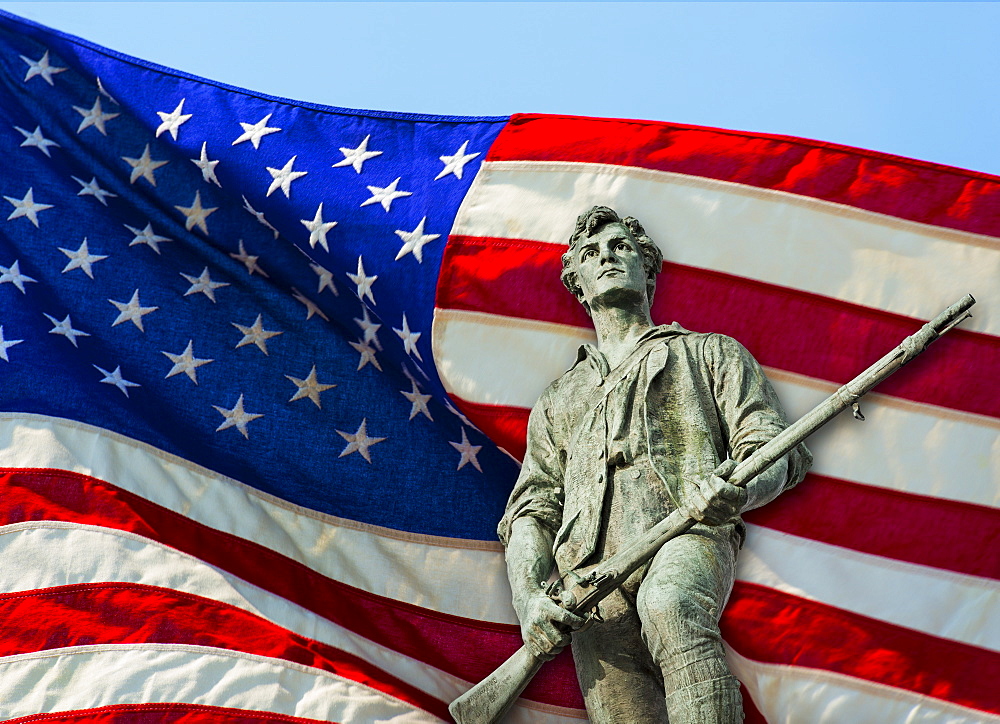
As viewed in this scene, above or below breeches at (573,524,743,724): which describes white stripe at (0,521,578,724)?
above

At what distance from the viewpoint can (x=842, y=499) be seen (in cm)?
734

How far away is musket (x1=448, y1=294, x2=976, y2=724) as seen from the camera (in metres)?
5.00

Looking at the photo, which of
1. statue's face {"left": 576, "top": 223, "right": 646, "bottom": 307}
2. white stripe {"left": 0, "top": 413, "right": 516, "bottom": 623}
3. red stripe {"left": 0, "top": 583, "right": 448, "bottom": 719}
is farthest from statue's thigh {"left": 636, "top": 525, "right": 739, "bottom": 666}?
red stripe {"left": 0, "top": 583, "right": 448, "bottom": 719}

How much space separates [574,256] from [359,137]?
301 centimetres

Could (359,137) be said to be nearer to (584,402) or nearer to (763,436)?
(584,402)

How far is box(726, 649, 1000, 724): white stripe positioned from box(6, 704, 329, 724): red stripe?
323 cm

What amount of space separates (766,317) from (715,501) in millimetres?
3246

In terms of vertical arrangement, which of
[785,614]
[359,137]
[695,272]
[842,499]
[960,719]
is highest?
[359,137]

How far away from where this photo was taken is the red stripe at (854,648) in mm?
6918

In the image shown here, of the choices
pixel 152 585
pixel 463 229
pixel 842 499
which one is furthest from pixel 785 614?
pixel 152 585

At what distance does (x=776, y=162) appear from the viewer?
8406mm

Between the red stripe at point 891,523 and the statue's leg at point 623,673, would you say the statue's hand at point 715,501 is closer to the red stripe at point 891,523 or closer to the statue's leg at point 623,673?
the statue's leg at point 623,673

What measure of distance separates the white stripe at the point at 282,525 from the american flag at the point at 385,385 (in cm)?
2

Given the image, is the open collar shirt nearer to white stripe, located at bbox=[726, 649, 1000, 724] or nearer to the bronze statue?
the bronze statue
